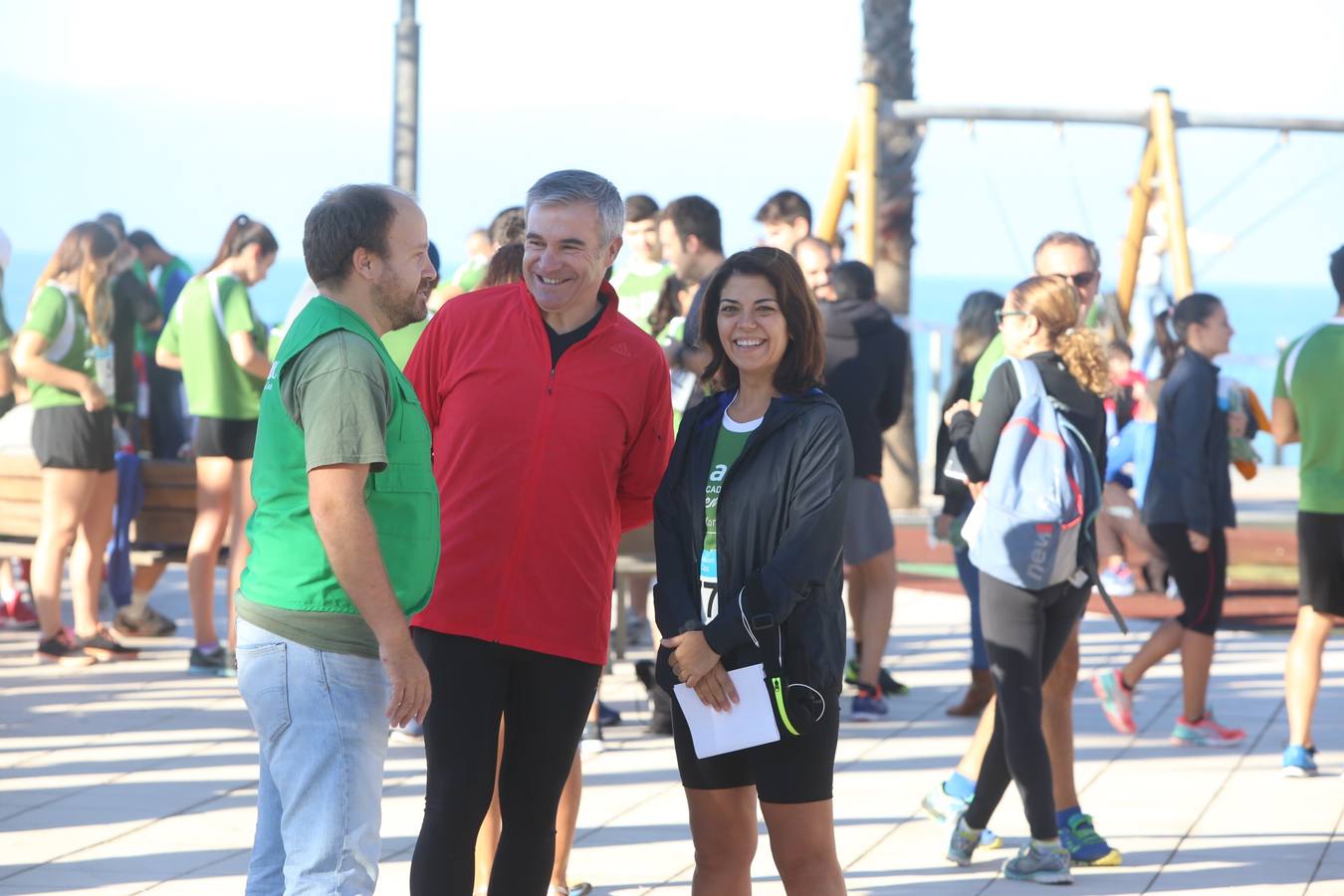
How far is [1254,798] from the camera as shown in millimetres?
6445

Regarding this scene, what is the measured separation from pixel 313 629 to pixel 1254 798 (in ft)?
14.3

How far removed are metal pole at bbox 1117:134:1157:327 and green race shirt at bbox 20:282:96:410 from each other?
938cm

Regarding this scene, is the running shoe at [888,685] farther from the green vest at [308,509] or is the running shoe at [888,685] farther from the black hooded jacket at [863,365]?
the green vest at [308,509]

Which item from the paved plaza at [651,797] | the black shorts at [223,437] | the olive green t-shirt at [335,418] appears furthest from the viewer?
the black shorts at [223,437]

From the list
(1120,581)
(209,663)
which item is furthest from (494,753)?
(1120,581)

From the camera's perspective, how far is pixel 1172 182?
48.4 ft

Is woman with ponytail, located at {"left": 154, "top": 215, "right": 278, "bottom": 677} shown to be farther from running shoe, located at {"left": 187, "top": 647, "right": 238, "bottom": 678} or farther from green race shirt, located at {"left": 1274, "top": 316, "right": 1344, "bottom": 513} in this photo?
green race shirt, located at {"left": 1274, "top": 316, "right": 1344, "bottom": 513}

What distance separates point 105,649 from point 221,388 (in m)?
1.57

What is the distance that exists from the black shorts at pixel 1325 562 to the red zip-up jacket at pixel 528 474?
3.91 meters

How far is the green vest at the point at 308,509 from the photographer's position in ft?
10.7

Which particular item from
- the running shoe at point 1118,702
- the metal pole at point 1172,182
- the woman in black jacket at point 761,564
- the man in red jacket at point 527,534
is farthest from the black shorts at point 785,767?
the metal pole at point 1172,182

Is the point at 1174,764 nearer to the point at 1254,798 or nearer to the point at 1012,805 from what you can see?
the point at 1254,798

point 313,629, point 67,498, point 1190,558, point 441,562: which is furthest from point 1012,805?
point 67,498

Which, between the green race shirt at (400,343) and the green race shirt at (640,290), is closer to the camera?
the green race shirt at (400,343)
